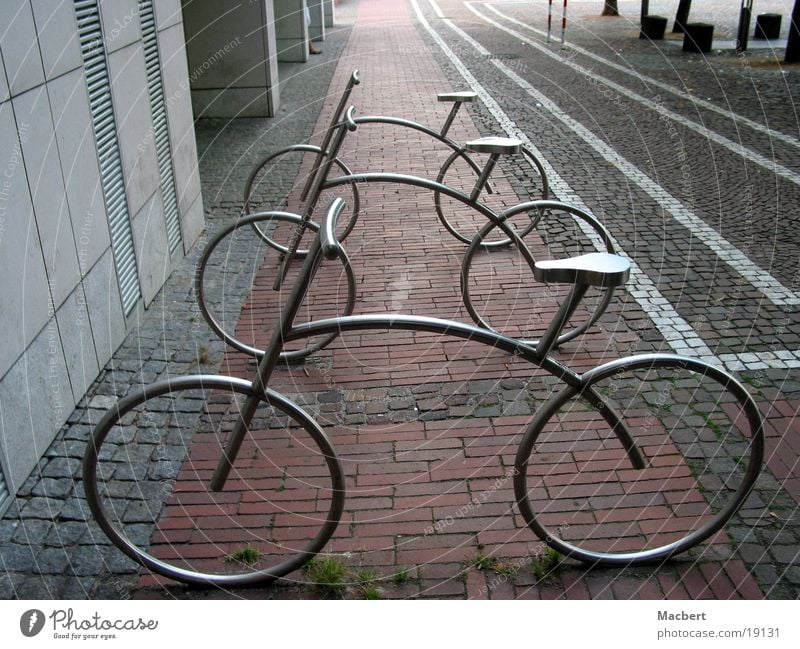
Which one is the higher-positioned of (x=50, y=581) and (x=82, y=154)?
(x=82, y=154)

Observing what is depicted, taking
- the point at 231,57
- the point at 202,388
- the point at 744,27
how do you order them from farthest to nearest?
the point at 744,27 < the point at 231,57 < the point at 202,388

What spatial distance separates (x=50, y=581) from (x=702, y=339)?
13.2 ft

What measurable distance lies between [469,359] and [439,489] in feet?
4.50

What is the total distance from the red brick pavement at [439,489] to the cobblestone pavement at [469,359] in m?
0.01

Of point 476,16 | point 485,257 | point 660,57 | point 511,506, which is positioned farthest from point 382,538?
point 476,16

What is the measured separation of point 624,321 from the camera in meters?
5.55

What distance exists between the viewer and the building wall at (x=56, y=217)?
12.2 feet

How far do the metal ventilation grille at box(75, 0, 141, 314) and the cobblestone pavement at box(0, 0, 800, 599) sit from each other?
1.34 feet

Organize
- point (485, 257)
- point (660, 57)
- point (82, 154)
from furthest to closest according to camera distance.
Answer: point (660, 57) < point (485, 257) < point (82, 154)

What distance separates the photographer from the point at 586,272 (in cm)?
300

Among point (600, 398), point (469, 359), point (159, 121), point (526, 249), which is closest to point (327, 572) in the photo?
point (600, 398)

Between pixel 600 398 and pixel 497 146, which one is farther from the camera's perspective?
pixel 497 146

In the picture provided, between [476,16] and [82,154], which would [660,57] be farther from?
[82,154]

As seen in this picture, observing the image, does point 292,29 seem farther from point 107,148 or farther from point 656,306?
point 656,306
